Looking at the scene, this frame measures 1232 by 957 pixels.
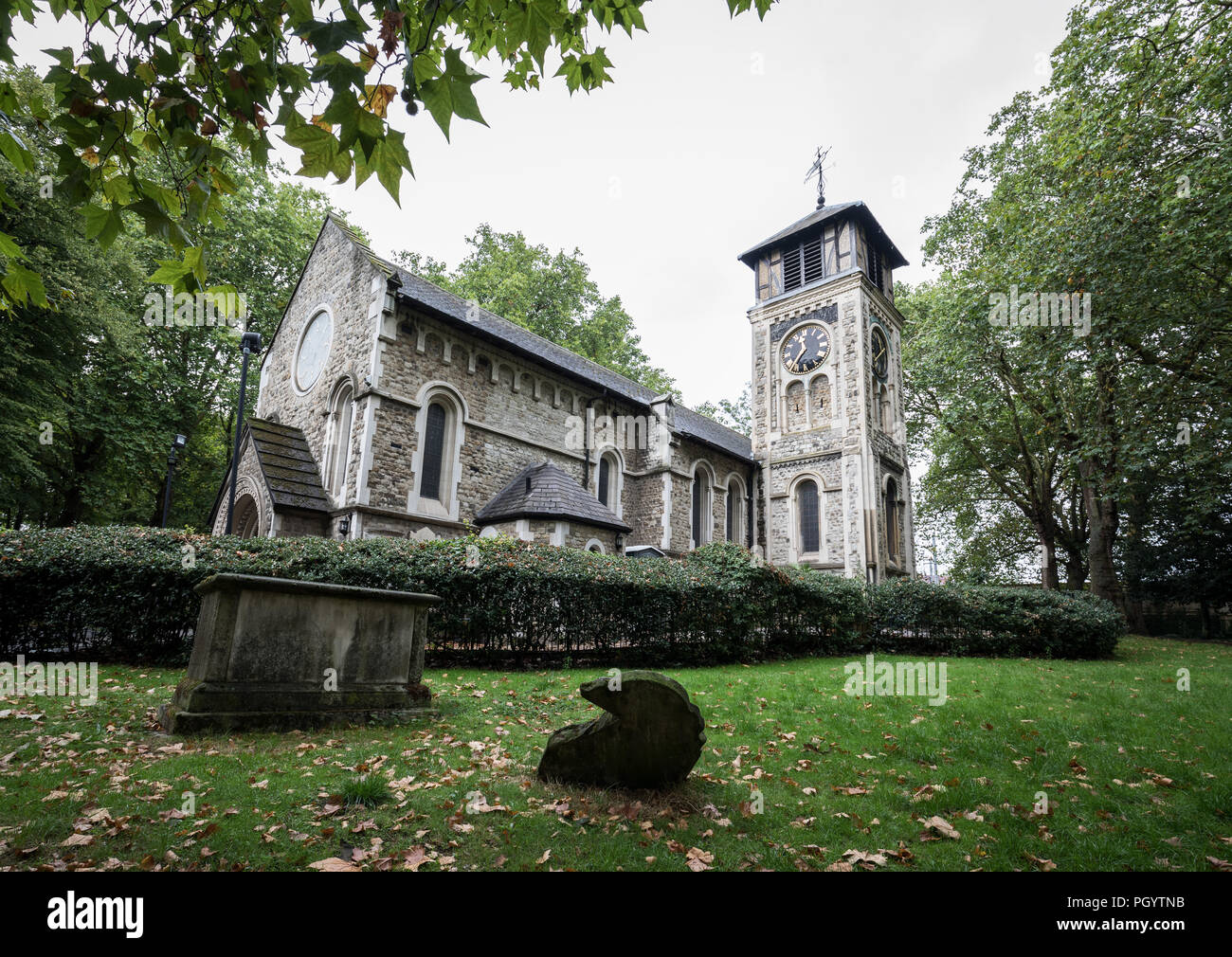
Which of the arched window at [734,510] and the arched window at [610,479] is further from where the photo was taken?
the arched window at [734,510]

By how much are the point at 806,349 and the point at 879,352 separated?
313 cm

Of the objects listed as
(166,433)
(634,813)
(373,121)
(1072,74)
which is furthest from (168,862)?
(166,433)

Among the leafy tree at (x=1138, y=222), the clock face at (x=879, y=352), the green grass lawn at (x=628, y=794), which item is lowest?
the green grass lawn at (x=628, y=794)

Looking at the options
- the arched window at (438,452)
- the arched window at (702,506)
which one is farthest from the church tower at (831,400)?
the arched window at (438,452)

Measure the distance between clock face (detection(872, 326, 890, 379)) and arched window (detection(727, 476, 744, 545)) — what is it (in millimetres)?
7452

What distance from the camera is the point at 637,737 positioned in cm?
417

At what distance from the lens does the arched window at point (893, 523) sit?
2459 cm

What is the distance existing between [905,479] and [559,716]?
78.1 feet

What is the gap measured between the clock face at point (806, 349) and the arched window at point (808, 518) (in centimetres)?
500

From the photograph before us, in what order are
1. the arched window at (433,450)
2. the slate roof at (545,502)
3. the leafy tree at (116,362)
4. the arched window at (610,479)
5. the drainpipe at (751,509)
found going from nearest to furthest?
the leafy tree at (116,362) → the slate roof at (545,502) → the arched window at (433,450) → the arched window at (610,479) → the drainpipe at (751,509)

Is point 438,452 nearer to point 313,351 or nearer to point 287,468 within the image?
point 287,468

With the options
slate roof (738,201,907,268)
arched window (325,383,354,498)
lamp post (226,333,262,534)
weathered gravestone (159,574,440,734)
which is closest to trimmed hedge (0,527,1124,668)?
weathered gravestone (159,574,440,734)

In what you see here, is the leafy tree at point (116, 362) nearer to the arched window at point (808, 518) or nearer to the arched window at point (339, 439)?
the arched window at point (339, 439)

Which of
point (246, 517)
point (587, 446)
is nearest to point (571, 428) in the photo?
point (587, 446)
